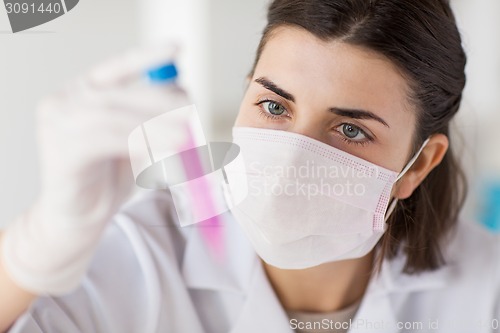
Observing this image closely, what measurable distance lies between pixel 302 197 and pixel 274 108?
112 mm

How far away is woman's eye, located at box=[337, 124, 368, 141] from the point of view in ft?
2.52

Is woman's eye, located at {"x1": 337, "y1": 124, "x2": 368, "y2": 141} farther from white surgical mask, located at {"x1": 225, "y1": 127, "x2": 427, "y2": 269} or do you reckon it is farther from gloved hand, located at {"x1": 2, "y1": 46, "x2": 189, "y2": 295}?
gloved hand, located at {"x1": 2, "y1": 46, "x2": 189, "y2": 295}

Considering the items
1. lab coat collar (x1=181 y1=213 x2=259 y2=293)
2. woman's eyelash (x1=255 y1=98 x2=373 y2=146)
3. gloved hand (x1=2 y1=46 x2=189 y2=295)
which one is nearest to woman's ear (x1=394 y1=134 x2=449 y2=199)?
woman's eyelash (x1=255 y1=98 x2=373 y2=146)

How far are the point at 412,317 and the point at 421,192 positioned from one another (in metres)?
Result: 0.19

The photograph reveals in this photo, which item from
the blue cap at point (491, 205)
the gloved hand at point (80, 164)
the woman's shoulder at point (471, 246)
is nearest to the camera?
the gloved hand at point (80, 164)

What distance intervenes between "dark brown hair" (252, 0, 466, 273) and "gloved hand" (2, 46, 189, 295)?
0.64 feet

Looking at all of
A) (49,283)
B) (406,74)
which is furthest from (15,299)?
(406,74)

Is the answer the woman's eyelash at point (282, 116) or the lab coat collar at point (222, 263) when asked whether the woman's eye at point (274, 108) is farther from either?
the lab coat collar at point (222, 263)

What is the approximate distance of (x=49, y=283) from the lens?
658mm

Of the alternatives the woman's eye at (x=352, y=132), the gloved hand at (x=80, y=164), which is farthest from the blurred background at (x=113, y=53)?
the woman's eye at (x=352, y=132)

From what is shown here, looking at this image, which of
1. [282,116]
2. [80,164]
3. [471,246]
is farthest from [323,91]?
[471,246]

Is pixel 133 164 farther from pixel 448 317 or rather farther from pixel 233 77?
pixel 448 317

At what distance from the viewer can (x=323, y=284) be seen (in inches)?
36.5

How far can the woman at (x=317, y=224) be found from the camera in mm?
726
